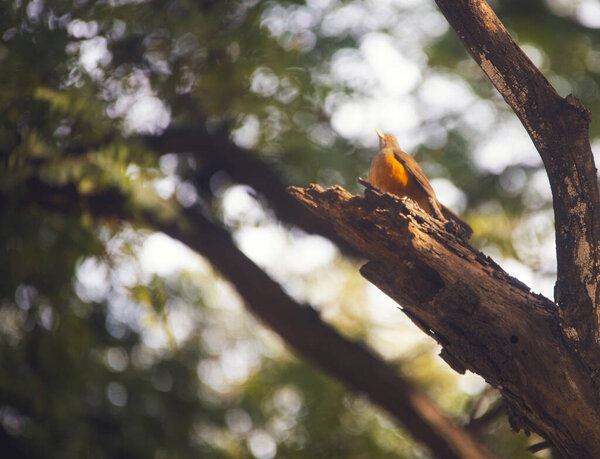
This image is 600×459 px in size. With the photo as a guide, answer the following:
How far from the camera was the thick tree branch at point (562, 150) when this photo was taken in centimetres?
226

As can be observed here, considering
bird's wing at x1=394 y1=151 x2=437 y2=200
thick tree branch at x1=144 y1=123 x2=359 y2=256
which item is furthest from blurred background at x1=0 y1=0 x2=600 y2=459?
bird's wing at x1=394 y1=151 x2=437 y2=200

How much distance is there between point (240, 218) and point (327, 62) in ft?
4.77

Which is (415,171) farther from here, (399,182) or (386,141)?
(386,141)

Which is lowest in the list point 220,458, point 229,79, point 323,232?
point 220,458

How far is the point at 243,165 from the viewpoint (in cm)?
486

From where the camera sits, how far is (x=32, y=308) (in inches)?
180

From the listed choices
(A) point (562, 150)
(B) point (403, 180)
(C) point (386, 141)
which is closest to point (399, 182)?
(B) point (403, 180)

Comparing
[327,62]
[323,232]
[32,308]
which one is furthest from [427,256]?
[32,308]

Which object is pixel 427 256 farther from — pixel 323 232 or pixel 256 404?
pixel 256 404

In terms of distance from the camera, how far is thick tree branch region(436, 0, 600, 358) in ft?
7.42

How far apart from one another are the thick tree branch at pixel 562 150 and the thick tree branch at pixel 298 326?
2.46 m

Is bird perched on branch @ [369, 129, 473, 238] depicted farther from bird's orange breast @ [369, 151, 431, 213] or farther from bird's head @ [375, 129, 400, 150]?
bird's head @ [375, 129, 400, 150]

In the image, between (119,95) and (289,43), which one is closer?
(119,95)

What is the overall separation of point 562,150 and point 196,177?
349cm
